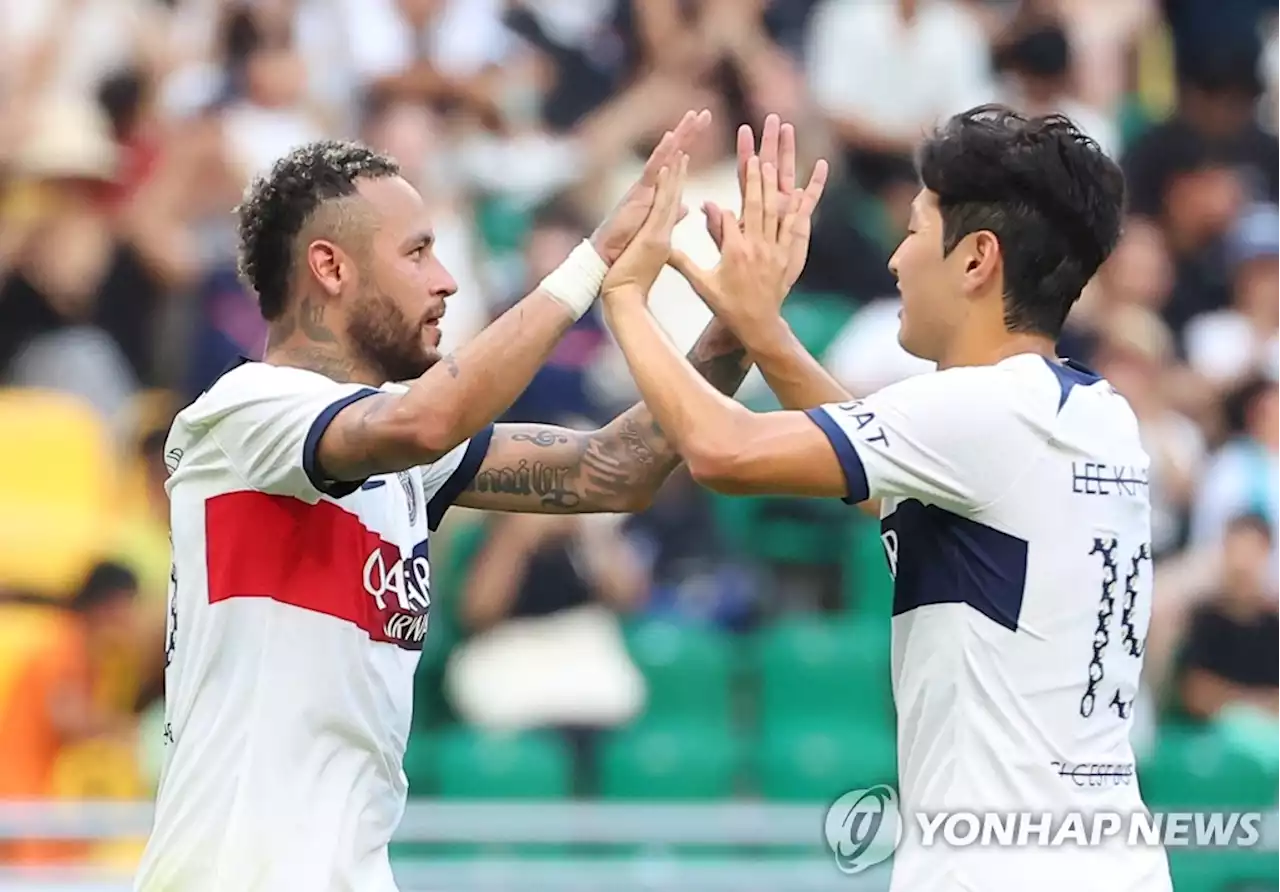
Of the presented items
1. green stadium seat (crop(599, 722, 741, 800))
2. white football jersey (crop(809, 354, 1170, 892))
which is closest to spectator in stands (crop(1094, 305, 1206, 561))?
green stadium seat (crop(599, 722, 741, 800))

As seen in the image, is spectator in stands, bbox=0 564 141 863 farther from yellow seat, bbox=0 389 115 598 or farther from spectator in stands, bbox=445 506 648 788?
spectator in stands, bbox=445 506 648 788

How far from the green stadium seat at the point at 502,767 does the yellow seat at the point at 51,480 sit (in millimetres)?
1715

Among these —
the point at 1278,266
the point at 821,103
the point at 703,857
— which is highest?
the point at 821,103

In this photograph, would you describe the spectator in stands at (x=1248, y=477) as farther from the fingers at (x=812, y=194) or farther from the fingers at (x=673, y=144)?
the fingers at (x=673, y=144)

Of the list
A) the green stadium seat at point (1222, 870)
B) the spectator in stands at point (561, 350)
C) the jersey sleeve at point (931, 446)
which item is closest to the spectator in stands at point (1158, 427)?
the green stadium seat at point (1222, 870)

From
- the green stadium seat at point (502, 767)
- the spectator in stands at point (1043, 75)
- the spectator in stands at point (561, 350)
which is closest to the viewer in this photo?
the green stadium seat at point (502, 767)

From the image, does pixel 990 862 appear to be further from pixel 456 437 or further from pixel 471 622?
pixel 471 622

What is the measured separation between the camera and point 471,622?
8.22m

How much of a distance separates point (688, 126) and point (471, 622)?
428 cm

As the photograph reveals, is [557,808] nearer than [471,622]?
Yes

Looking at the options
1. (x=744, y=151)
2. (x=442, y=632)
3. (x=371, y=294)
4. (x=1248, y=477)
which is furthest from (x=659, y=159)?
(x=1248, y=477)

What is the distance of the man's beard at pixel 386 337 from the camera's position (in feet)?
14.3

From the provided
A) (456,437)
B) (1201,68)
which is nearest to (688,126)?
(456,437)

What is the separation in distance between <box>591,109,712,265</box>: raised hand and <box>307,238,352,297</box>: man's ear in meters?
0.54
